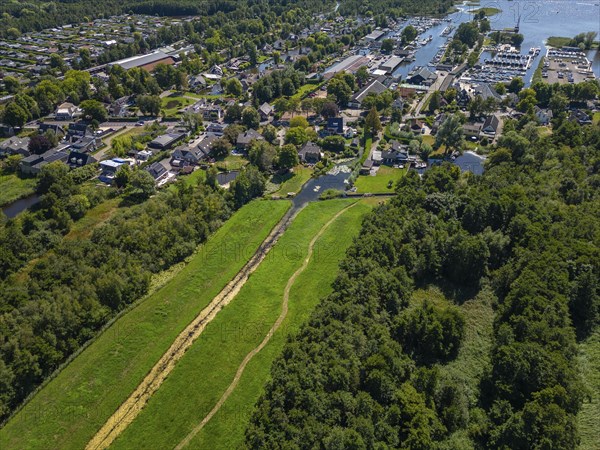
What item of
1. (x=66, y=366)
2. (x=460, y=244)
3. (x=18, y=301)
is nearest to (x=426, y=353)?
(x=460, y=244)

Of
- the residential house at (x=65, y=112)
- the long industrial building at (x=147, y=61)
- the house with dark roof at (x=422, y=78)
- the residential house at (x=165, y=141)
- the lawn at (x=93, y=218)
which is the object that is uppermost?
the long industrial building at (x=147, y=61)

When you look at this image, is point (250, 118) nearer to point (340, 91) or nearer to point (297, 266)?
point (340, 91)

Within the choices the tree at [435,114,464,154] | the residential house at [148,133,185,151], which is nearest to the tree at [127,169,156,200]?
the residential house at [148,133,185,151]

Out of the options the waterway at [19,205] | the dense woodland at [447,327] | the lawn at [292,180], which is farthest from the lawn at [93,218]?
the dense woodland at [447,327]

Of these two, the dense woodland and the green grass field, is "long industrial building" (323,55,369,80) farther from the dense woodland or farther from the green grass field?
the green grass field

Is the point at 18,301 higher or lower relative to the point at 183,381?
higher

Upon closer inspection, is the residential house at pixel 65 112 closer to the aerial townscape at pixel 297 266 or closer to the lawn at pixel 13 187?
the aerial townscape at pixel 297 266

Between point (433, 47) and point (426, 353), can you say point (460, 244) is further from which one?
point (433, 47)

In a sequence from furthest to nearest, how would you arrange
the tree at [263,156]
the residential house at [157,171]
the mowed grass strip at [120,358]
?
the tree at [263,156], the residential house at [157,171], the mowed grass strip at [120,358]
